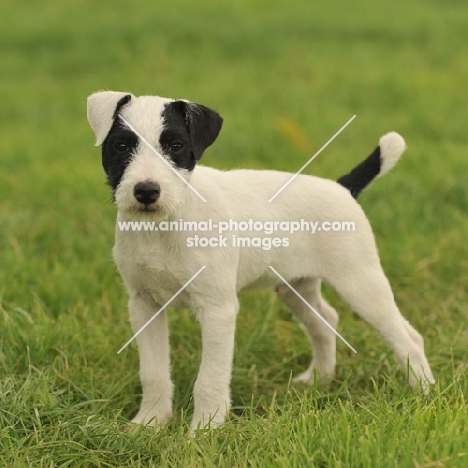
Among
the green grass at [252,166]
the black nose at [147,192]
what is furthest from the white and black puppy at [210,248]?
the green grass at [252,166]

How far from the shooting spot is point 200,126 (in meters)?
4.02

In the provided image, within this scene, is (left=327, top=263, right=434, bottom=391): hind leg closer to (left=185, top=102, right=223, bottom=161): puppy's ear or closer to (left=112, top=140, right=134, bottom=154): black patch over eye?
(left=185, top=102, right=223, bottom=161): puppy's ear

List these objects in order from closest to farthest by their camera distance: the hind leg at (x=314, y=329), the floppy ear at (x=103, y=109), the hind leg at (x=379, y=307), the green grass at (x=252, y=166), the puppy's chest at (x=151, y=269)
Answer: the green grass at (x=252, y=166)
the floppy ear at (x=103, y=109)
the puppy's chest at (x=151, y=269)
the hind leg at (x=379, y=307)
the hind leg at (x=314, y=329)

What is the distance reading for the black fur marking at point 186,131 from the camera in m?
3.94

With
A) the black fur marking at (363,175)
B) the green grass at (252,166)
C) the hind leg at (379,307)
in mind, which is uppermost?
the black fur marking at (363,175)

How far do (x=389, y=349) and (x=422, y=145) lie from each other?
489 centimetres

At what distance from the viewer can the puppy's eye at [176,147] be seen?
13.0ft

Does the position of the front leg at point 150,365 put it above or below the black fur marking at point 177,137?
below

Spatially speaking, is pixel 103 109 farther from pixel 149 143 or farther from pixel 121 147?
pixel 149 143

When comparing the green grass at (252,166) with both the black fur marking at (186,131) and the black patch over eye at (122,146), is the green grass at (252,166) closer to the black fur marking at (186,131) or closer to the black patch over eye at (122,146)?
the black patch over eye at (122,146)

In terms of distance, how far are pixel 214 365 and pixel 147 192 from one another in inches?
44.2

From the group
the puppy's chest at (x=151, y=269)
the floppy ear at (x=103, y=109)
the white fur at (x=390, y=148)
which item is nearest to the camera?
the floppy ear at (x=103, y=109)

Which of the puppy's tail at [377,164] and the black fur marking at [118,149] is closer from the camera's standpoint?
the black fur marking at [118,149]

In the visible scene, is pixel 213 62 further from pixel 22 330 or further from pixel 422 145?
pixel 22 330
